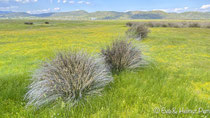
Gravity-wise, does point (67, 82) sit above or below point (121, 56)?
below

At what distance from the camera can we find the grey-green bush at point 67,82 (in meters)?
3.73

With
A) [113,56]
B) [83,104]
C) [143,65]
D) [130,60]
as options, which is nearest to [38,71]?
[83,104]

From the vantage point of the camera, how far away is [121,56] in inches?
239

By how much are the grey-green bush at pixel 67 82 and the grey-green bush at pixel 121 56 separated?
68.9 inches

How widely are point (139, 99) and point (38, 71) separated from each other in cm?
341

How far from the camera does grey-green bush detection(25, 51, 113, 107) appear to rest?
3.73 metres

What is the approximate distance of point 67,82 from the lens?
3711mm

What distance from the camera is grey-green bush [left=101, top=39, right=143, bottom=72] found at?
6.01 metres

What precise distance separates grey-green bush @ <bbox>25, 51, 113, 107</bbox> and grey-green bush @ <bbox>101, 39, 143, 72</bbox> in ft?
5.74

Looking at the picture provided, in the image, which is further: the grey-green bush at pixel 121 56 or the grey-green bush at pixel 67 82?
the grey-green bush at pixel 121 56

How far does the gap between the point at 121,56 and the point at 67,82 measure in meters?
3.05

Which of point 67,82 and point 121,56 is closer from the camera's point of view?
point 67,82

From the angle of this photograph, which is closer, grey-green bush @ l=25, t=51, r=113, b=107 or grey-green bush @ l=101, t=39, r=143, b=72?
grey-green bush @ l=25, t=51, r=113, b=107

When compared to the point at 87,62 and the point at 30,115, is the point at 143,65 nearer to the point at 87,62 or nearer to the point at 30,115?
the point at 87,62
